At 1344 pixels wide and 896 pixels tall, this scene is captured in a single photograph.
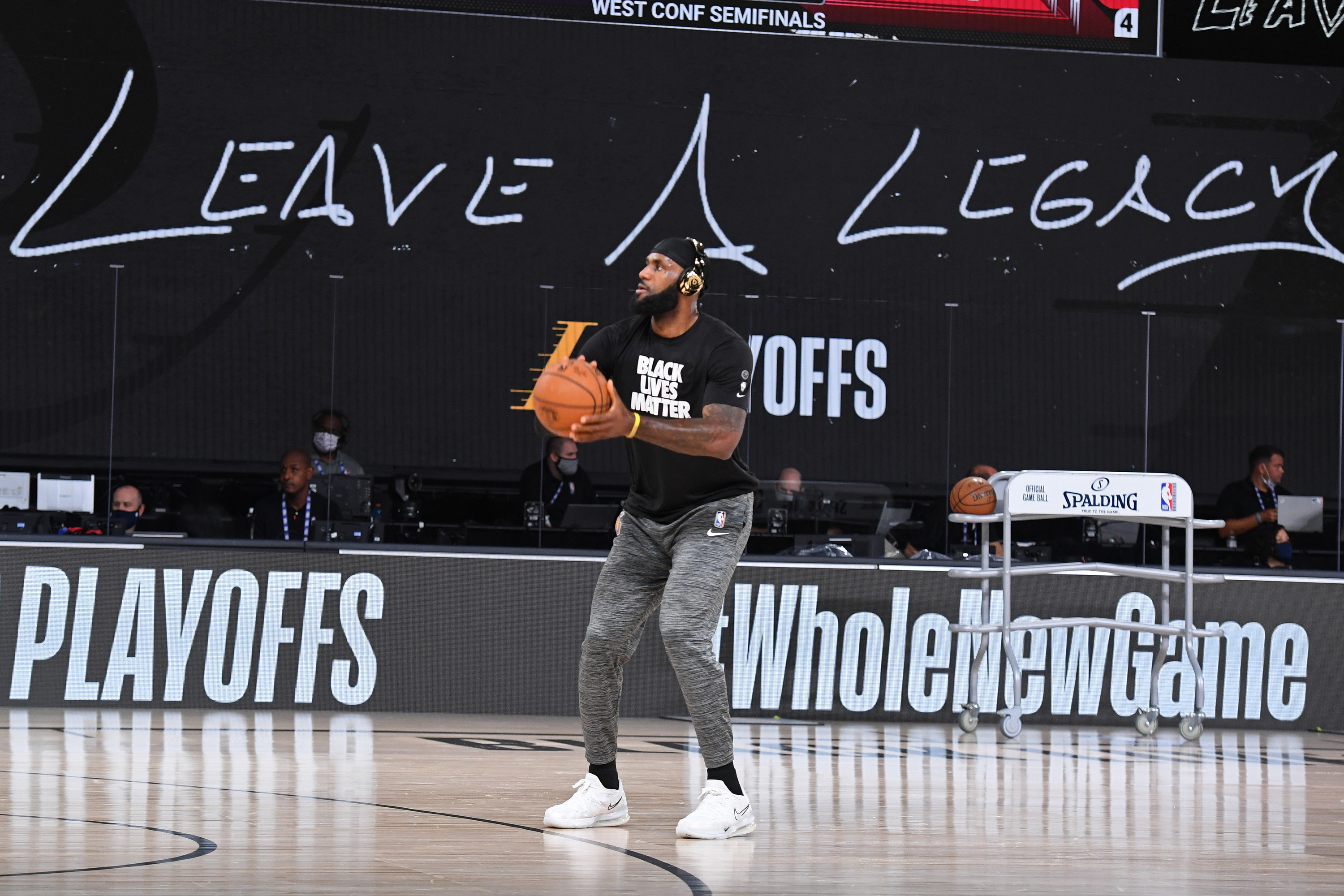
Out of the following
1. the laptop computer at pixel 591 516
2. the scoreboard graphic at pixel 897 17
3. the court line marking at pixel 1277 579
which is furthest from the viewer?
the scoreboard graphic at pixel 897 17

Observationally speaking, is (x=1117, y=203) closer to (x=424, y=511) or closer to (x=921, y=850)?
(x=424, y=511)

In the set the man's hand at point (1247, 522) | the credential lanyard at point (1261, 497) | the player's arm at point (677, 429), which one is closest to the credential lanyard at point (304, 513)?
the player's arm at point (677, 429)

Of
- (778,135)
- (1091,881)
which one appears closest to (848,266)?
(778,135)

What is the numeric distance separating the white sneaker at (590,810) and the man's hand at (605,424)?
113 centimetres

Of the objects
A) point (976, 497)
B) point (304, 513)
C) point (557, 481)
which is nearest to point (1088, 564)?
point (976, 497)

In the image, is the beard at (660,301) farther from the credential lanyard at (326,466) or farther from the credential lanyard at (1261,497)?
the credential lanyard at (1261,497)

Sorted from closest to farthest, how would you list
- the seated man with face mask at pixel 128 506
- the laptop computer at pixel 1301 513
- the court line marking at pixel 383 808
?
the court line marking at pixel 383 808, the seated man with face mask at pixel 128 506, the laptop computer at pixel 1301 513

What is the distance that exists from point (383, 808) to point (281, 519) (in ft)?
16.6

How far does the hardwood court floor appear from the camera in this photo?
162 inches

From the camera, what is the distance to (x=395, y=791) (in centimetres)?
570

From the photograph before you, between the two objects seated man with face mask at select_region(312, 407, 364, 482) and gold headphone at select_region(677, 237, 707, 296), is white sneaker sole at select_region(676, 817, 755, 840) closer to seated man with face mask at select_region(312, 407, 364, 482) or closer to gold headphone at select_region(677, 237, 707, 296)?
gold headphone at select_region(677, 237, 707, 296)

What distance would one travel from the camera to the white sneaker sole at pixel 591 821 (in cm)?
489

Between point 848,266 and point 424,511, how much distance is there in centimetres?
471

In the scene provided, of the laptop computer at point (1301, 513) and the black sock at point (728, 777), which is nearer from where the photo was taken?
the black sock at point (728, 777)
